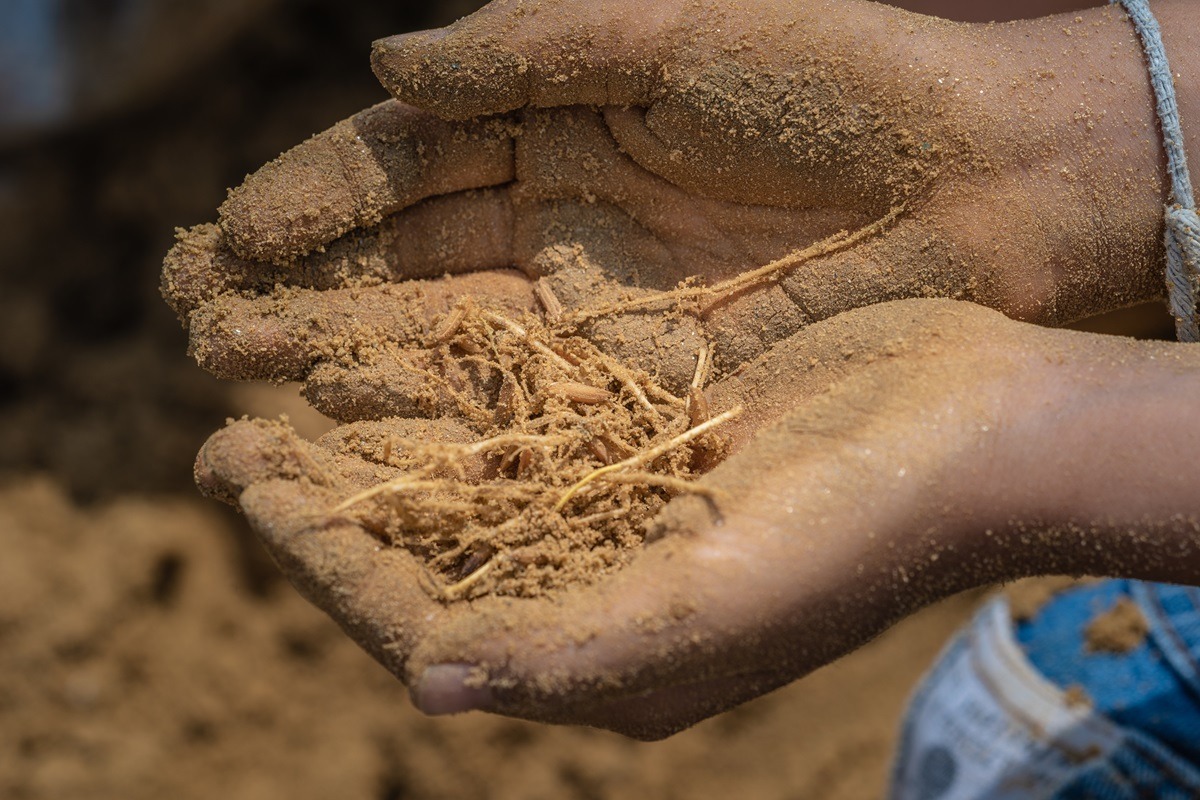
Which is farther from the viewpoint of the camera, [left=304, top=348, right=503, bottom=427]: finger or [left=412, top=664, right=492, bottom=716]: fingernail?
[left=304, top=348, right=503, bottom=427]: finger

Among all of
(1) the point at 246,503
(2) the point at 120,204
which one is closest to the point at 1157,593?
(1) the point at 246,503

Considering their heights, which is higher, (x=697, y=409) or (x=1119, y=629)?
(x=697, y=409)

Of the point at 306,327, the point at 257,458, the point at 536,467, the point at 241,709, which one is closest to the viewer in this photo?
the point at 257,458

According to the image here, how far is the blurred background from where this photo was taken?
235 cm

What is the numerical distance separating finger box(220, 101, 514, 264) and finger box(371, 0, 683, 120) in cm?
6

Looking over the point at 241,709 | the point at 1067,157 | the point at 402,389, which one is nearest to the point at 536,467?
the point at 402,389

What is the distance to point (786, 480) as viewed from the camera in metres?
0.99

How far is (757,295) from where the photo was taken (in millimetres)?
1316

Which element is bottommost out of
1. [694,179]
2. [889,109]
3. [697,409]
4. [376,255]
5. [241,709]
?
[241,709]

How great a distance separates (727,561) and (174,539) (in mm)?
1960

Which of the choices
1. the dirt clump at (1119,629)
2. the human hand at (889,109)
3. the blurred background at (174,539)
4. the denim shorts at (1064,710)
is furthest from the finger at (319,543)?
the blurred background at (174,539)

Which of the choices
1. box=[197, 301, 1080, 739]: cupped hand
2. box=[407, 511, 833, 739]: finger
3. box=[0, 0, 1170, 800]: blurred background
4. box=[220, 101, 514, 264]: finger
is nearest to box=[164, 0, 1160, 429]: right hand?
box=[220, 101, 514, 264]: finger

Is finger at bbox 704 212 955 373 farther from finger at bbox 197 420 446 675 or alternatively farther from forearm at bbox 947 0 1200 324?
finger at bbox 197 420 446 675

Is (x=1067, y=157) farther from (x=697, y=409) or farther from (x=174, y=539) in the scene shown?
(x=174, y=539)
